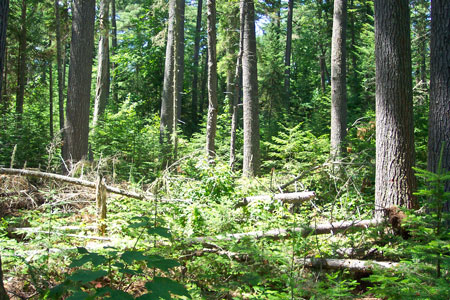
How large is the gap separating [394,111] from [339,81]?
18.2ft

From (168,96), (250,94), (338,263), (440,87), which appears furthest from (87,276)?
(168,96)

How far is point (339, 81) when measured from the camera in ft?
35.6

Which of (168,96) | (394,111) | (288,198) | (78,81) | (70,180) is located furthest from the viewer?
(168,96)

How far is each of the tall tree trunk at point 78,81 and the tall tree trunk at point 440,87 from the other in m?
7.80

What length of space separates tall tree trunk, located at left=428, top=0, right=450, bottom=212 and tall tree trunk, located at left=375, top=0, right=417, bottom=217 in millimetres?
508

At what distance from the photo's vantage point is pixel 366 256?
4820 mm

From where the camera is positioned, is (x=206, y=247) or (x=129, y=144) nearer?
(x=206, y=247)

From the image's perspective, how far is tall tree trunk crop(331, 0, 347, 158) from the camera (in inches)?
422

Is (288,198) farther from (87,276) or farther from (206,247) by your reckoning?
(87,276)

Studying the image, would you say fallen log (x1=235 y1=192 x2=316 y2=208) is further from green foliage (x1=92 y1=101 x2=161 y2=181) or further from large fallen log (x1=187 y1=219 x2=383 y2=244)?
green foliage (x1=92 y1=101 x2=161 y2=181)

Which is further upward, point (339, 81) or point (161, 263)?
point (339, 81)

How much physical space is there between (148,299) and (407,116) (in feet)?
16.2

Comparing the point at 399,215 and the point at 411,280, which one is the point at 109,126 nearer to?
the point at 399,215

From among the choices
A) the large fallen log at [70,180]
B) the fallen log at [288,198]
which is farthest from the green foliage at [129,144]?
the fallen log at [288,198]
